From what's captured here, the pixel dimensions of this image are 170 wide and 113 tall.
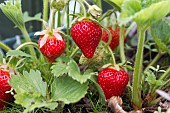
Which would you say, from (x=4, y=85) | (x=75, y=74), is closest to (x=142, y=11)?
(x=75, y=74)

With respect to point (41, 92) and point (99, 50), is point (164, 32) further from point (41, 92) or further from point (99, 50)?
point (41, 92)

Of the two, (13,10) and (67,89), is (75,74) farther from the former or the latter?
(13,10)

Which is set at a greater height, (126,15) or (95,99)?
(126,15)

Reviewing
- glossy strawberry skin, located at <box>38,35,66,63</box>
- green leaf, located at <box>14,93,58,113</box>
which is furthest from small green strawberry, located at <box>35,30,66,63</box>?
green leaf, located at <box>14,93,58,113</box>

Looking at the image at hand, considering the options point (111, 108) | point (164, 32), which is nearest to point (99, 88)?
point (111, 108)

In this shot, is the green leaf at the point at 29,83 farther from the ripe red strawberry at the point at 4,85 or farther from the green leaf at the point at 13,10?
the green leaf at the point at 13,10

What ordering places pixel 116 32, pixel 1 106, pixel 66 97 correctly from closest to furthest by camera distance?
pixel 66 97 → pixel 1 106 → pixel 116 32

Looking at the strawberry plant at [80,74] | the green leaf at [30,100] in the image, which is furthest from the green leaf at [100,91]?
the green leaf at [30,100]

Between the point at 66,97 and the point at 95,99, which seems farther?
the point at 95,99
